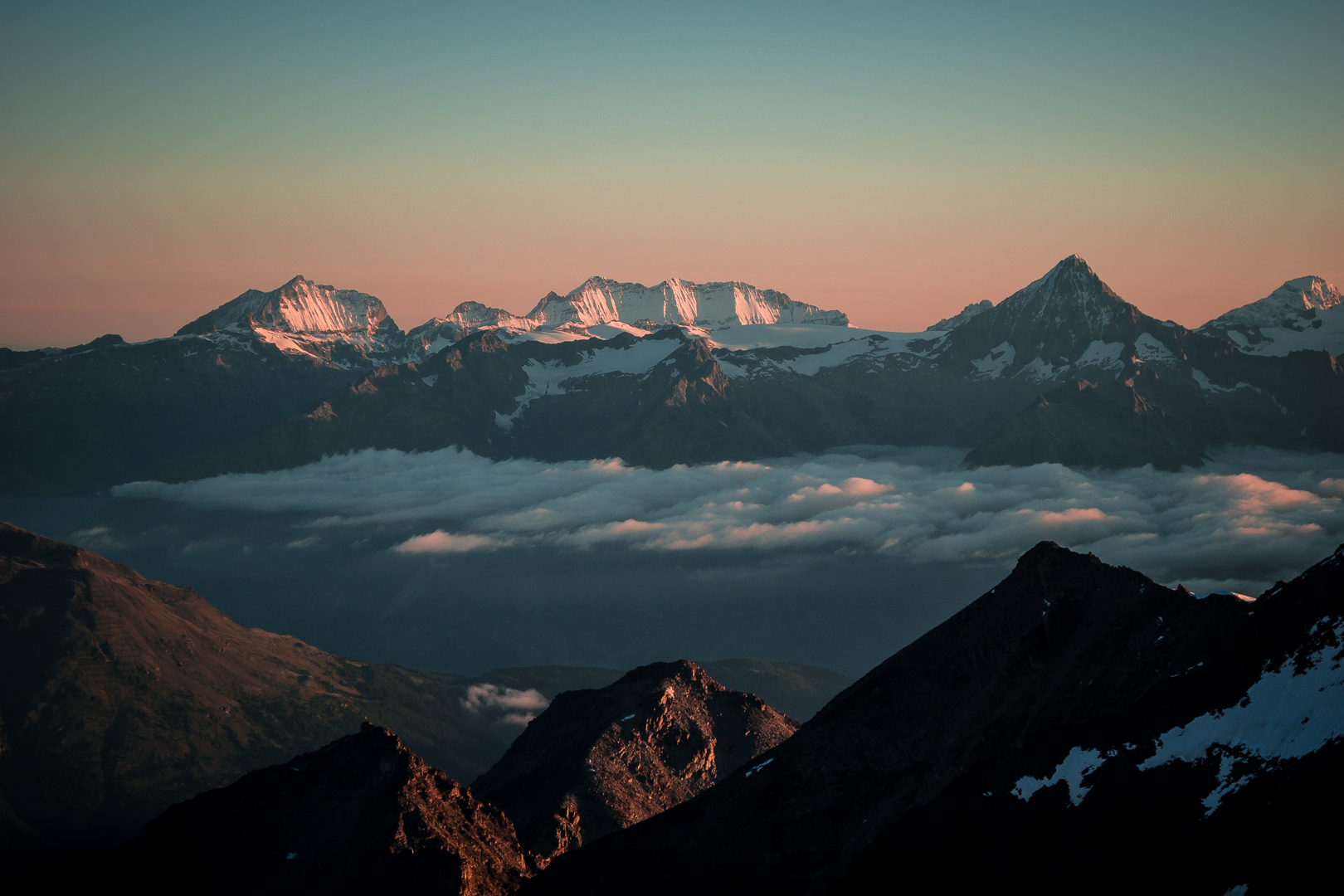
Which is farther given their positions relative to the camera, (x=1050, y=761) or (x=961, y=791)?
(x=961, y=791)

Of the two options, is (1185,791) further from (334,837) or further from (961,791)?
(334,837)

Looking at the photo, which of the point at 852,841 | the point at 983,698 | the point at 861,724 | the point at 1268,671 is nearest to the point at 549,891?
the point at 852,841

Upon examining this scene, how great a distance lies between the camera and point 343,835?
14338 cm

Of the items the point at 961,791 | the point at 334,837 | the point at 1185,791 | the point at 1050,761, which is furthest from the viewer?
the point at 334,837

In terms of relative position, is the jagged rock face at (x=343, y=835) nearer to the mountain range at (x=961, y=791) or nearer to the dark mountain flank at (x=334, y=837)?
the dark mountain flank at (x=334, y=837)

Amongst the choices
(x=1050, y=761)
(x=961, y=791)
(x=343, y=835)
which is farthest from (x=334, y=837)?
(x=1050, y=761)

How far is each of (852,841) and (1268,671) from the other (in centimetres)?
5292

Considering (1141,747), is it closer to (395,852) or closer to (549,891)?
(549,891)

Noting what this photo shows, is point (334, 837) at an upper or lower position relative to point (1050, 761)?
lower

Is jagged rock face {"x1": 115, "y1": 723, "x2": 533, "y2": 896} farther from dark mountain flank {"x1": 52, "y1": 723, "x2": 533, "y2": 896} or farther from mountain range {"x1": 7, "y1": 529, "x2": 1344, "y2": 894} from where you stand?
mountain range {"x1": 7, "y1": 529, "x2": 1344, "y2": 894}

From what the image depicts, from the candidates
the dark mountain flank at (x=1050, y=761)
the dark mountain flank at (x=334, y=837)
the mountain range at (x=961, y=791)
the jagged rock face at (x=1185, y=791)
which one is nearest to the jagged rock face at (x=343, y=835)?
the dark mountain flank at (x=334, y=837)

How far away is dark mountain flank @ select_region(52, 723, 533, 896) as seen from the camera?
13475 cm

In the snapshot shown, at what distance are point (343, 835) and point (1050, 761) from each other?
8842 centimetres

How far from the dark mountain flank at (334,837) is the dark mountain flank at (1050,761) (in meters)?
11.8
